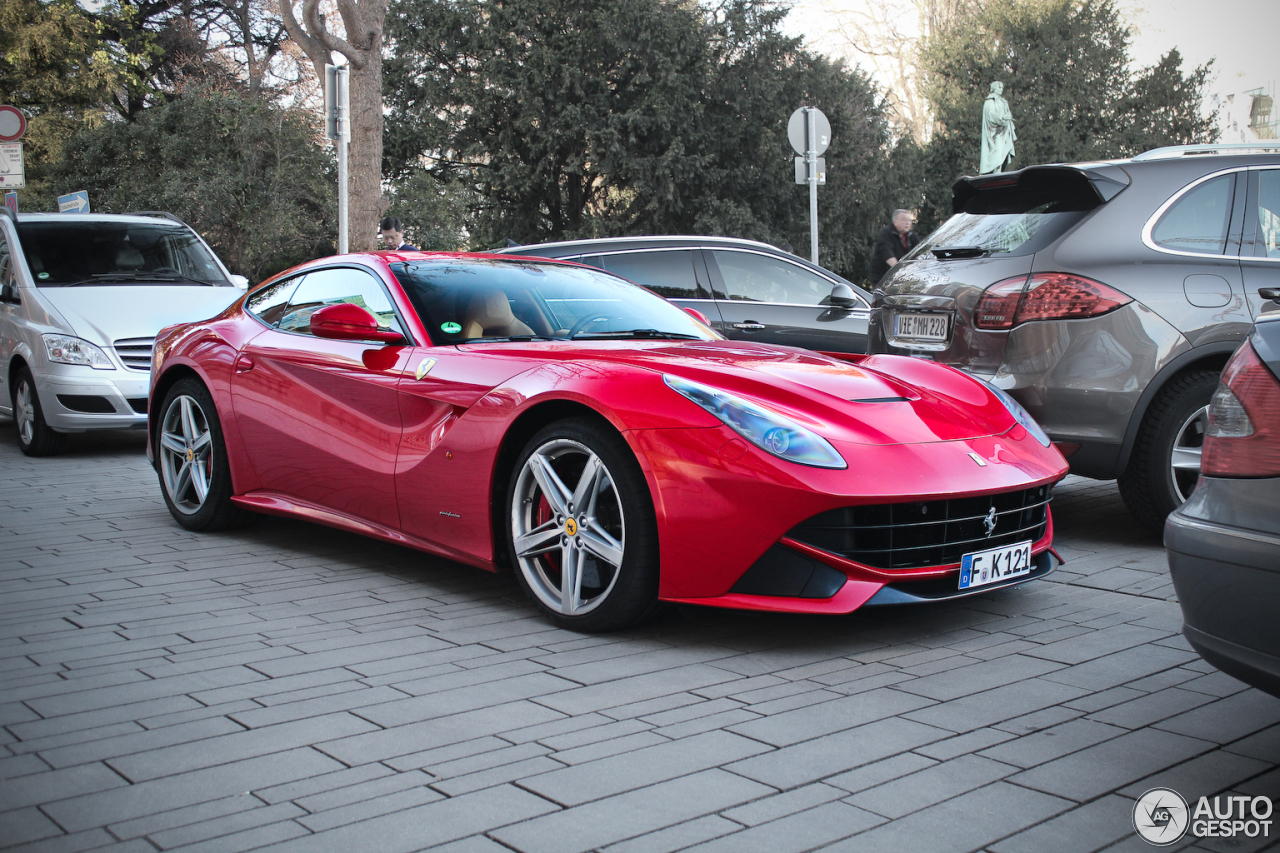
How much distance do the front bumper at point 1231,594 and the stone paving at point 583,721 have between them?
1.18ft

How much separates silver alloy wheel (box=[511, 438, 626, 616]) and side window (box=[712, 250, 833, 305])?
5.47 m

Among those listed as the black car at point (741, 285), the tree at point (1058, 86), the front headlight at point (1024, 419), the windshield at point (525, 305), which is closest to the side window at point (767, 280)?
the black car at point (741, 285)

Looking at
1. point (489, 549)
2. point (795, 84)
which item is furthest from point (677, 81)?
point (489, 549)

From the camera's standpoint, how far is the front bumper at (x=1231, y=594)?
2428 mm

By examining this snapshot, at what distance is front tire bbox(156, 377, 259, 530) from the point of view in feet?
18.8

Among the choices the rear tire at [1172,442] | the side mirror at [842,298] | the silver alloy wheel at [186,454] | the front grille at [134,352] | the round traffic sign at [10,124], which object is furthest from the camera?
the round traffic sign at [10,124]

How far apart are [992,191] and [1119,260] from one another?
33.0 inches

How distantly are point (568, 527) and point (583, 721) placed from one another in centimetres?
96

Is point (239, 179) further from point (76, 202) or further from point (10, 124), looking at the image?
point (10, 124)

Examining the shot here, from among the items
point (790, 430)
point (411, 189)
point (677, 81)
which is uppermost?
point (677, 81)

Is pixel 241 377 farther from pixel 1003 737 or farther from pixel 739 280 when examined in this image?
pixel 739 280

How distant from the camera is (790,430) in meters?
3.68

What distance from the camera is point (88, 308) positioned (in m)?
9.10

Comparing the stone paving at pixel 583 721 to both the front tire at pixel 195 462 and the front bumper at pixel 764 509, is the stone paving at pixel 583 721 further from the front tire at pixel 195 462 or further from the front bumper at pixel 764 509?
the front tire at pixel 195 462
